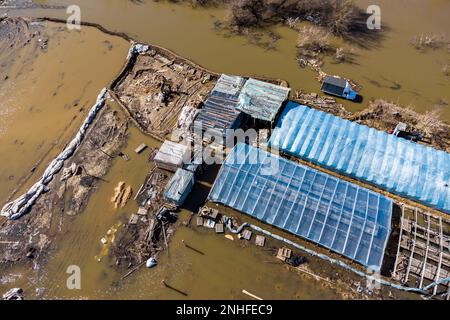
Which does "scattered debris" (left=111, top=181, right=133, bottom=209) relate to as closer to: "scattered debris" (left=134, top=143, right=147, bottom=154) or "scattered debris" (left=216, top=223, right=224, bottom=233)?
"scattered debris" (left=134, top=143, right=147, bottom=154)

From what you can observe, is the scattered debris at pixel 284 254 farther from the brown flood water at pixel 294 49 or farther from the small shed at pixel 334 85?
the small shed at pixel 334 85

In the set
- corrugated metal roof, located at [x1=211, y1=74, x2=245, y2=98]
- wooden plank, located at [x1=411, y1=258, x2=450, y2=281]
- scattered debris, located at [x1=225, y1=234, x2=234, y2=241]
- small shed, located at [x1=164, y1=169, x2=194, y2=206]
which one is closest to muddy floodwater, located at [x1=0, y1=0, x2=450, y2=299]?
scattered debris, located at [x1=225, y1=234, x2=234, y2=241]

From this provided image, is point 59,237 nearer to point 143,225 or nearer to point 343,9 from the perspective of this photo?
point 143,225

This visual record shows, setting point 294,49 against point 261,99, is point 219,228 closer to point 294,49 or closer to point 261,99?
point 261,99

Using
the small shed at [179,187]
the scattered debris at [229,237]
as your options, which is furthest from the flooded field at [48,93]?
the scattered debris at [229,237]

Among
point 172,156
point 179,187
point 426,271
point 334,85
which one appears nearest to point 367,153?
point 334,85

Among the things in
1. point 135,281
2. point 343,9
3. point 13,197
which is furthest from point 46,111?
point 343,9
